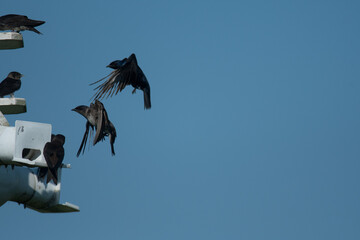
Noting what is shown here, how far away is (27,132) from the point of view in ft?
50.7

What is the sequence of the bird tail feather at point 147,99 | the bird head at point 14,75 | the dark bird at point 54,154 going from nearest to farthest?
the dark bird at point 54,154 < the bird head at point 14,75 < the bird tail feather at point 147,99

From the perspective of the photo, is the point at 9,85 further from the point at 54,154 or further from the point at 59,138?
the point at 54,154

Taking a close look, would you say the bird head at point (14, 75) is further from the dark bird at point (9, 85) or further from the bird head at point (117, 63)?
the bird head at point (117, 63)

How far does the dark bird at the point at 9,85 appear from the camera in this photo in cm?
1998

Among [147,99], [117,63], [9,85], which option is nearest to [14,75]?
[9,85]

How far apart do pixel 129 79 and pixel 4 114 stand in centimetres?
325

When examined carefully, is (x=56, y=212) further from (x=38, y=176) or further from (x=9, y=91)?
(x=9, y=91)

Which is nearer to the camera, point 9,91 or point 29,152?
point 29,152

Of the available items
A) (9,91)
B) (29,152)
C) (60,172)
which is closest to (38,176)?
(60,172)

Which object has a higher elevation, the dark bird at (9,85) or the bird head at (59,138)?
the dark bird at (9,85)

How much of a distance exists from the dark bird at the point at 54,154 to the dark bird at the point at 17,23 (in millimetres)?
3362

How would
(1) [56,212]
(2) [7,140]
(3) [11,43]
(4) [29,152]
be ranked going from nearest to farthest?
1. (2) [7,140]
2. (4) [29,152]
3. (3) [11,43]
4. (1) [56,212]

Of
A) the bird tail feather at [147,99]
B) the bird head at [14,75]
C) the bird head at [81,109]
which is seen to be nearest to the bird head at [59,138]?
the bird head at [81,109]

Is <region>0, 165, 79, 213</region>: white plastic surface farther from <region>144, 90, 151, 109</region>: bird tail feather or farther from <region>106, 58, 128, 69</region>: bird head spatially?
<region>144, 90, 151, 109</region>: bird tail feather
